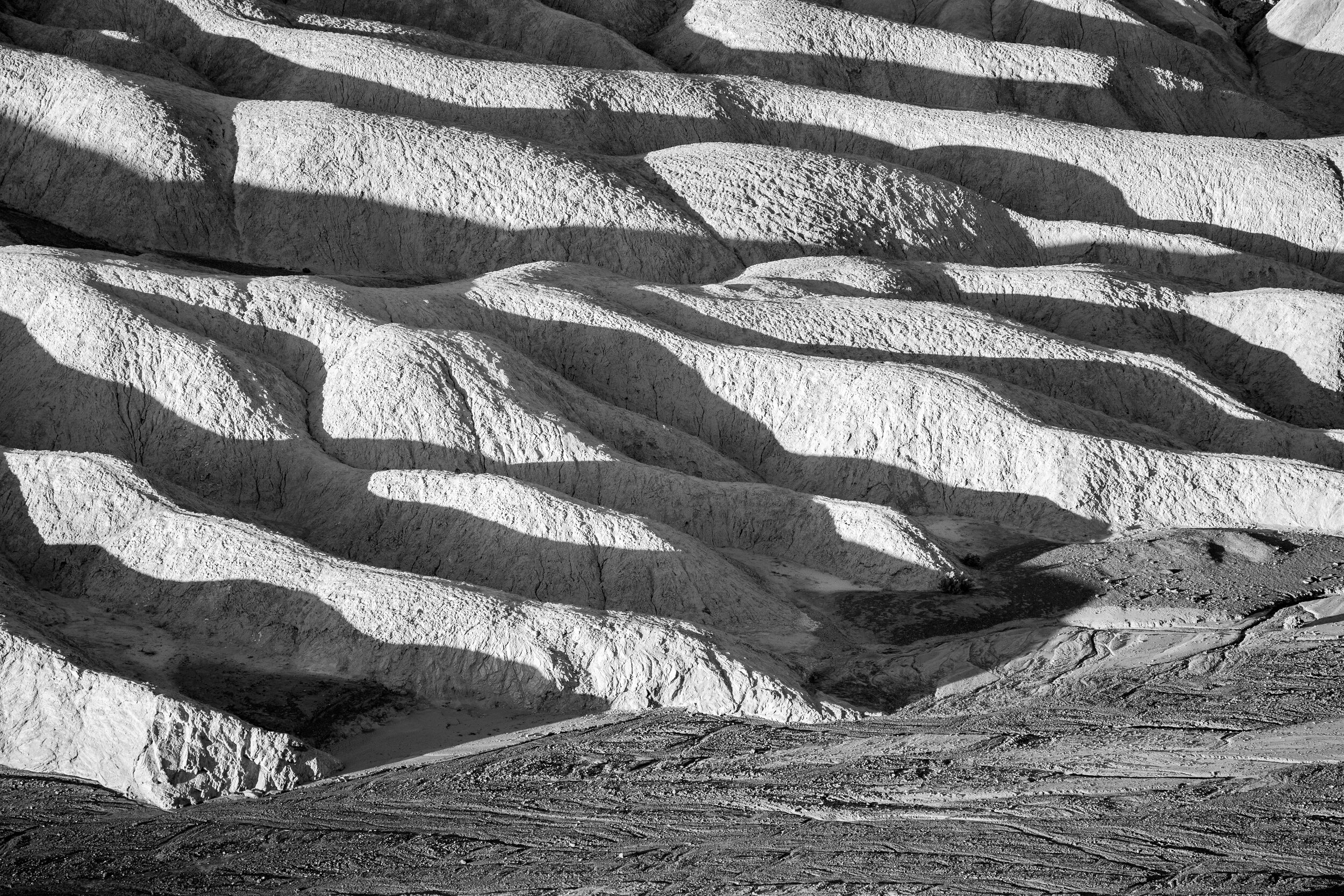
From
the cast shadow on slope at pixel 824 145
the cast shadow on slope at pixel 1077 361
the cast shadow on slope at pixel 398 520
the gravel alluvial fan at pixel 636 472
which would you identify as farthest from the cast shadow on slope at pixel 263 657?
the cast shadow on slope at pixel 824 145

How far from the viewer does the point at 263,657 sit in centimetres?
1634

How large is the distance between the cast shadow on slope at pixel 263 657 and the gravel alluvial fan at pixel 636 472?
0.19 ft

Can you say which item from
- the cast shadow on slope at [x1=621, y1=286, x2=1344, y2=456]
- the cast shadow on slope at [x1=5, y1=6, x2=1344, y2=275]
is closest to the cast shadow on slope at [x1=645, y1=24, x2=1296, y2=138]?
the cast shadow on slope at [x1=5, y1=6, x2=1344, y2=275]

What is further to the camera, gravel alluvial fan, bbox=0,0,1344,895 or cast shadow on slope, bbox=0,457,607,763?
cast shadow on slope, bbox=0,457,607,763

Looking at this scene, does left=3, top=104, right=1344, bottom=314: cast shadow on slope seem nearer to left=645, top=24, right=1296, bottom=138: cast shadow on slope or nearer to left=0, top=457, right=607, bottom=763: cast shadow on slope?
left=645, top=24, right=1296, bottom=138: cast shadow on slope

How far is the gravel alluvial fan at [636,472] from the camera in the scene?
1405 cm

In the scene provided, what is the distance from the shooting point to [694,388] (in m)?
22.7

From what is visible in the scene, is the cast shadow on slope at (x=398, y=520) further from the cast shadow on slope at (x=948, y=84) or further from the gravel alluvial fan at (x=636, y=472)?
the cast shadow on slope at (x=948, y=84)

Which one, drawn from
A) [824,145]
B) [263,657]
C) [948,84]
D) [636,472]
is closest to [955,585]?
[636,472]

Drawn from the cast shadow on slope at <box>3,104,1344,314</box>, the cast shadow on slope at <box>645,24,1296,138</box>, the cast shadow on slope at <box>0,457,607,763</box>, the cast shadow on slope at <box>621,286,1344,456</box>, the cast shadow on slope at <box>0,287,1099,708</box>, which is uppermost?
the cast shadow on slope at <box>645,24,1296,138</box>

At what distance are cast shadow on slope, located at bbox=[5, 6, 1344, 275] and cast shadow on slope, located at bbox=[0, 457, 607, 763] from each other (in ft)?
53.2

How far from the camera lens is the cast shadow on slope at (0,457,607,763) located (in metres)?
15.6

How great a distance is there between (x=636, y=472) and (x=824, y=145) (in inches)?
604

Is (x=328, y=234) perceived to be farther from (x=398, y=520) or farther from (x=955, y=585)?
(x=955, y=585)
